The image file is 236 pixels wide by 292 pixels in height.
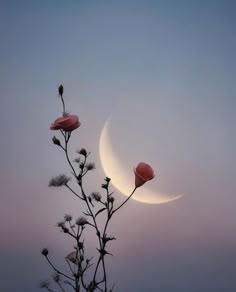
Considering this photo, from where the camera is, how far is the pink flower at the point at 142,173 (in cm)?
393

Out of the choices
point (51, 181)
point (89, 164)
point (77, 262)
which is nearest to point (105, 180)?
point (89, 164)

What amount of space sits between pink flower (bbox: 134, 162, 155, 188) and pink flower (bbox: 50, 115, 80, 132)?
0.79 metres

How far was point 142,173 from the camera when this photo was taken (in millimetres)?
3957

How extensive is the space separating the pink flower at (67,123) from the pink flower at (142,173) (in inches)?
31.1

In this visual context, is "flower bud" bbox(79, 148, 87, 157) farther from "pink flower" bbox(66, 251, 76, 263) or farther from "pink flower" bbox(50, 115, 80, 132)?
"pink flower" bbox(66, 251, 76, 263)

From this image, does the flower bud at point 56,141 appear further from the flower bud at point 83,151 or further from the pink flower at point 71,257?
the pink flower at point 71,257

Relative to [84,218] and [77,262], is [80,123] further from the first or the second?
[77,262]

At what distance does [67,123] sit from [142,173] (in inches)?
36.8

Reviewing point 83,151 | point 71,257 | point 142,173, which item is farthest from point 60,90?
point 71,257

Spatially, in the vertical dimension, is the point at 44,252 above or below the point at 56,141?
below

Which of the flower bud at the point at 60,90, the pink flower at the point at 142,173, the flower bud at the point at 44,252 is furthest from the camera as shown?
the flower bud at the point at 44,252

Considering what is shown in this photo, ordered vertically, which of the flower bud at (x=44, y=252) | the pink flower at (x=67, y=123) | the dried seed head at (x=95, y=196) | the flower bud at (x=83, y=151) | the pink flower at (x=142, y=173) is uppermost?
the flower bud at (x=83, y=151)

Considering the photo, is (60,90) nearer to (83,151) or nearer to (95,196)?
(83,151)

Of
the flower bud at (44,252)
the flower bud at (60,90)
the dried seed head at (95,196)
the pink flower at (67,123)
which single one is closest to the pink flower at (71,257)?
the flower bud at (44,252)
